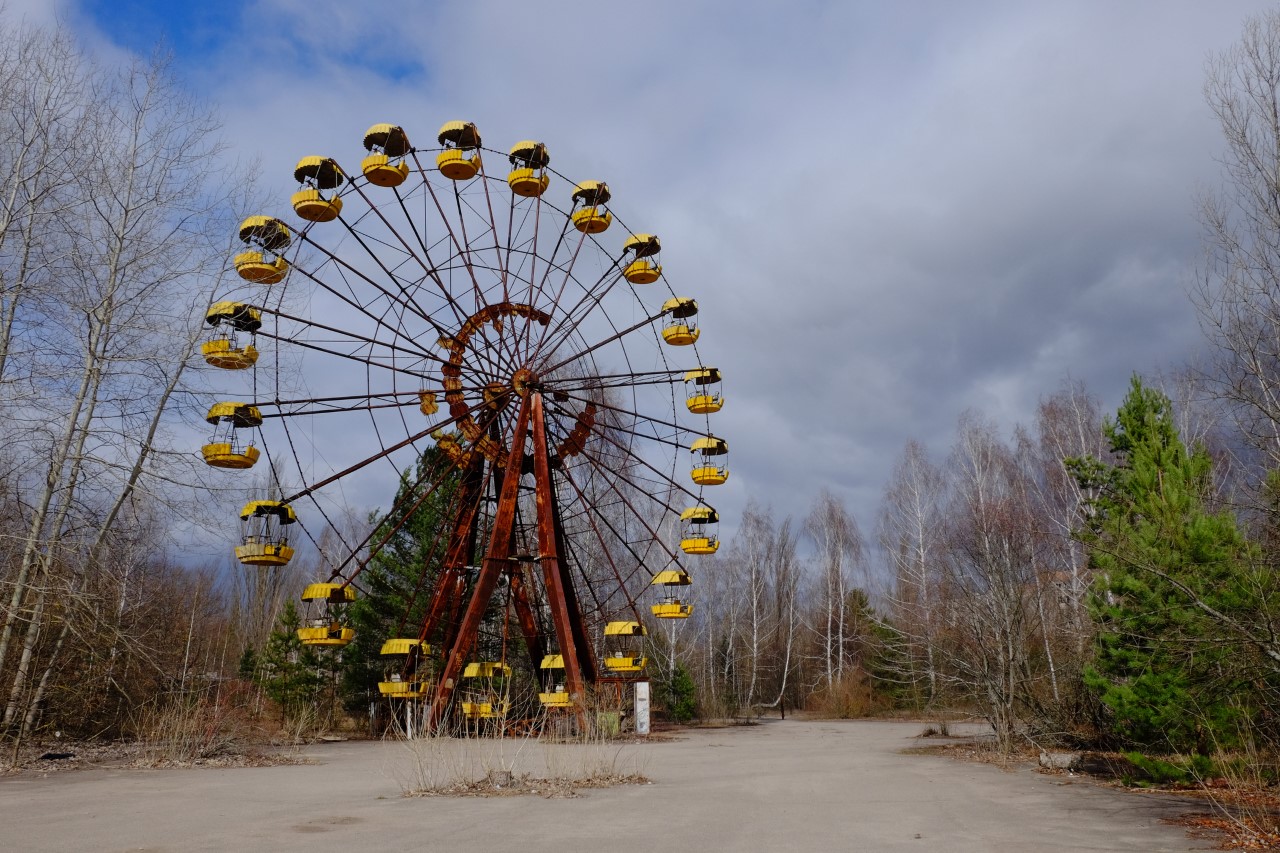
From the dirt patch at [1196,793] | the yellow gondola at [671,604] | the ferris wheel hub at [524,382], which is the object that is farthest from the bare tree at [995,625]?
the ferris wheel hub at [524,382]

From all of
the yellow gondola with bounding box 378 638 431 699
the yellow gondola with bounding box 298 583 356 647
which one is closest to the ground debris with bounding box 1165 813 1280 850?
the yellow gondola with bounding box 378 638 431 699

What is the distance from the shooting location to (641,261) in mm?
23719

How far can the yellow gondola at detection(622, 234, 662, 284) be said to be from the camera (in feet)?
77.2

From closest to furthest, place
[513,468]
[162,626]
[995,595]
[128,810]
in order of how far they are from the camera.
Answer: [128,810], [995,595], [513,468], [162,626]

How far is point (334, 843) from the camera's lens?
8.05 m

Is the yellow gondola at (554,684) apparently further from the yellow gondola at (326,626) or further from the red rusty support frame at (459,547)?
the yellow gondola at (326,626)

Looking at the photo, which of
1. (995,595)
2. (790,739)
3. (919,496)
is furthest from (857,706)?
(995,595)

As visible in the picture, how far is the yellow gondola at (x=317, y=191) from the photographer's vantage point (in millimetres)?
20188

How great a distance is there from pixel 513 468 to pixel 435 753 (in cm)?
957

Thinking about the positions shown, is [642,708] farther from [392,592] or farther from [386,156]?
[386,156]

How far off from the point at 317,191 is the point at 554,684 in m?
13.3

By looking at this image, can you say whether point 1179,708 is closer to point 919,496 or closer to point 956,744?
point 956,744

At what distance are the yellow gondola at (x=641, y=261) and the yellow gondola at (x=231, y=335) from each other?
946 centimetres

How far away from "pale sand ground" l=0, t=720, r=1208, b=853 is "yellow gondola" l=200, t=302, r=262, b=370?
8396mm
